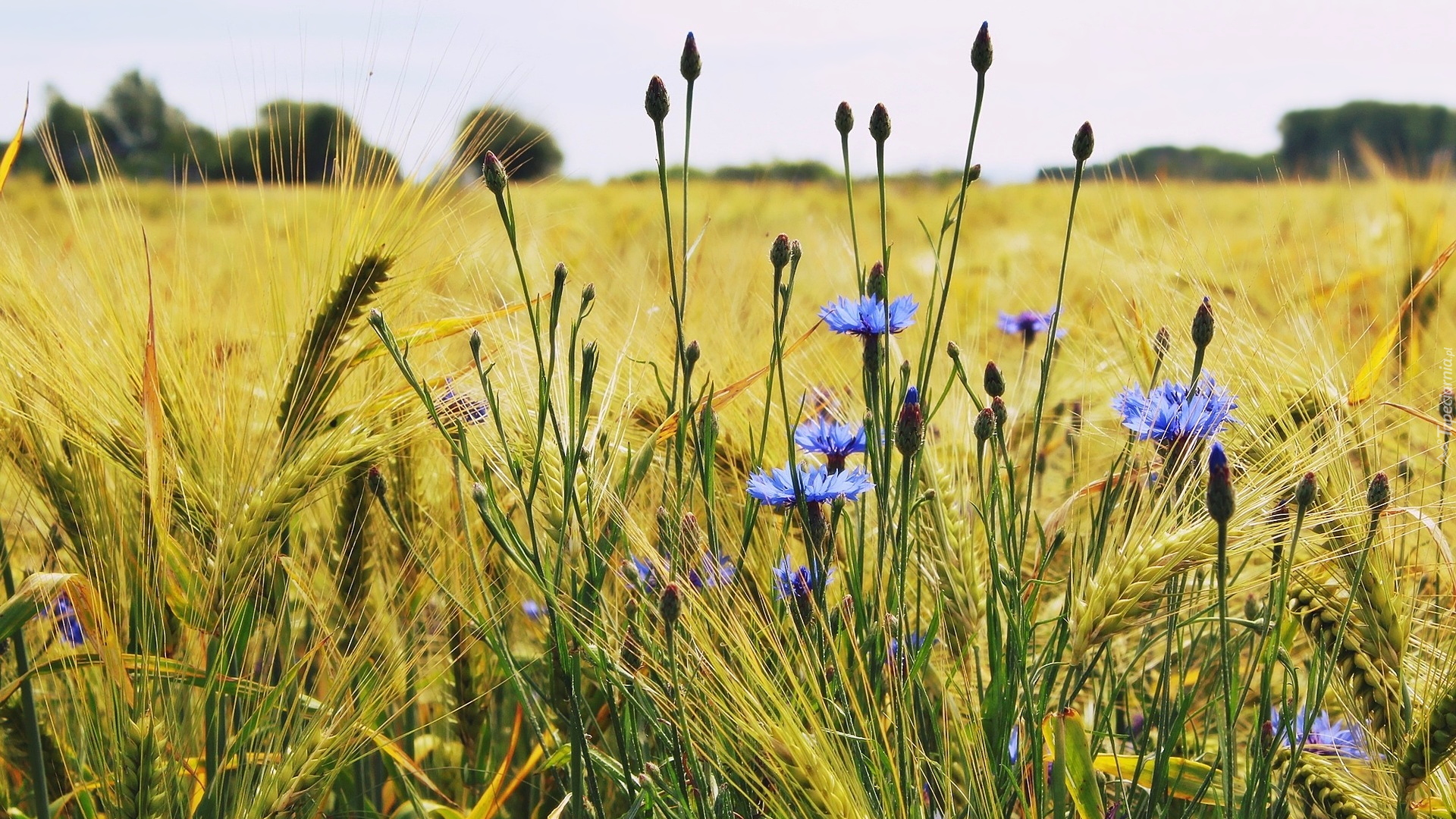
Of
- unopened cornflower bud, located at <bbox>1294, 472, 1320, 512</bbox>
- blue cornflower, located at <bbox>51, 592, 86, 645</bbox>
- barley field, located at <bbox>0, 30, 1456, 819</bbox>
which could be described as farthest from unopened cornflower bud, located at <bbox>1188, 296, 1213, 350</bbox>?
blue cornflower, located at <bbox>51, 592, 86, 645</bbox>

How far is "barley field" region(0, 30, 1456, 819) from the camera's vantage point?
2.46 feet

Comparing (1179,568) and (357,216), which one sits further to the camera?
(357,216)

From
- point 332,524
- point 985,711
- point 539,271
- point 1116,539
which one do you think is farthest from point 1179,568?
point 539,271

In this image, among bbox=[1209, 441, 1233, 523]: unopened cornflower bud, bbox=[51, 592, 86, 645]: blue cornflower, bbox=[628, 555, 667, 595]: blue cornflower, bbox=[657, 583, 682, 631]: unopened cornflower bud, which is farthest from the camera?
bbox=[51, 592, 86, 645]: blue cornflower

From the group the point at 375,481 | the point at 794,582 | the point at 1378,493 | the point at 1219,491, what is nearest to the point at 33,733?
the point at 375,481

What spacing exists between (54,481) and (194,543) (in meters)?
0.16

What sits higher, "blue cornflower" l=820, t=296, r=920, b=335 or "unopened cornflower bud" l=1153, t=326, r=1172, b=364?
"blue cornflower" l=820, t=296, r=920, b=335

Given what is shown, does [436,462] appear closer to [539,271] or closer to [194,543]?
[194,543]

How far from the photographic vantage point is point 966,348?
4.35 ft

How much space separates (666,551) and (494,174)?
0.31 m

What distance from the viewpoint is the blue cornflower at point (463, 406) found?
36.7 inches

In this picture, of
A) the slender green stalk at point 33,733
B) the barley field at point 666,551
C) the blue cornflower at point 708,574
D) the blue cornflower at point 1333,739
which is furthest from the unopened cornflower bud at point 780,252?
the slender green stalk at point 33,733

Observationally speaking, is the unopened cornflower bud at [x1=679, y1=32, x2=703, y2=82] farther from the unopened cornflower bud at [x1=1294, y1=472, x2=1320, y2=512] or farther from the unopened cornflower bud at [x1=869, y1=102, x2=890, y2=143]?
the unopened cornflower bud at [x1=1294, y1=472, x2=1320, y2=512]

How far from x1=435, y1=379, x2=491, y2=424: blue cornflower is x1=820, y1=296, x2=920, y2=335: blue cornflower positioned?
0.30m
